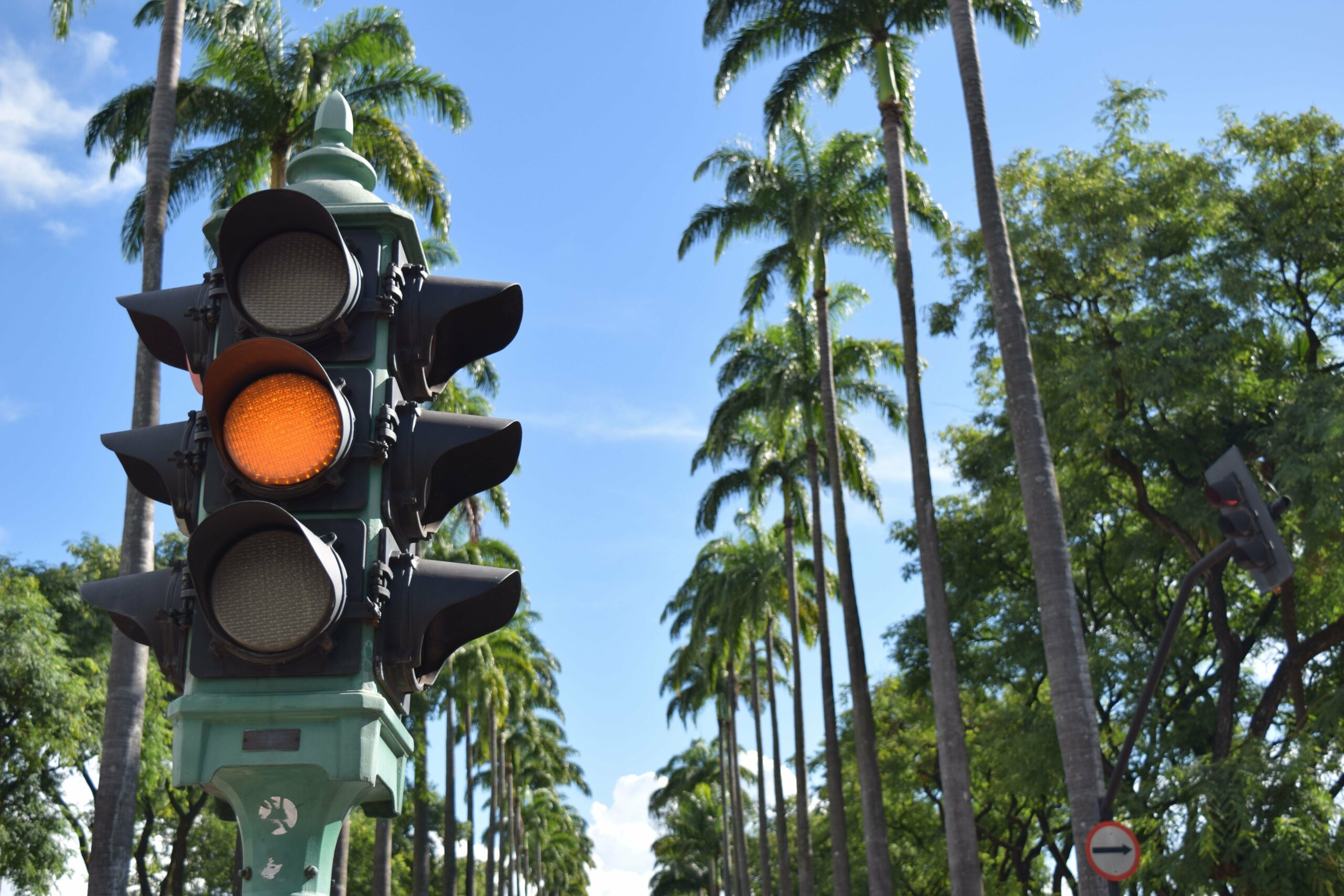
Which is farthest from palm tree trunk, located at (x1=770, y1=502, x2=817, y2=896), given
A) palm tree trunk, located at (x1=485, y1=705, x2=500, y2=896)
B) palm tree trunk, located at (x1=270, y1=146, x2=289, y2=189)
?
palm tree trunk, located at (x1=270, y1=146, x2=289, y2=189)

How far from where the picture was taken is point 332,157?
3.57m

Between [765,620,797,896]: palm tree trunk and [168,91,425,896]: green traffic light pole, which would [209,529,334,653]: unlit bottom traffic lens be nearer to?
[168,91,425,896]: green traffic light pole

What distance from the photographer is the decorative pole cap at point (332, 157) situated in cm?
356

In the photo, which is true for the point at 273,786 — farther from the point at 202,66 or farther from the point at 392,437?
the point at 202,66

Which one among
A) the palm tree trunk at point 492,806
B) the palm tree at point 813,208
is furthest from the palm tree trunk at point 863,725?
the palm tree trunk at point 492,806

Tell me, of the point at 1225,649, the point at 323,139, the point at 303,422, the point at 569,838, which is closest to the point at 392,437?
the point at 303,422

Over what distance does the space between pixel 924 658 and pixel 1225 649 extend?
7.90m

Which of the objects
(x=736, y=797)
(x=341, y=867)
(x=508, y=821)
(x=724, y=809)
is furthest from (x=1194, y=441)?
(x=508, y=821)

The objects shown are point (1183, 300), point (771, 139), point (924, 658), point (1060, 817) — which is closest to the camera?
point (1183, 300)

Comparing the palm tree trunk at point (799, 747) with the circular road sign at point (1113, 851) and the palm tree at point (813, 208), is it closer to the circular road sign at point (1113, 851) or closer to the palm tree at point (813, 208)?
the palm tree at point (813, 208)

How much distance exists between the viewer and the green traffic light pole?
2727 millimetres

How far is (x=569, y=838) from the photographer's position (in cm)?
12238

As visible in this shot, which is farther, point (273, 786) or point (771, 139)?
point (771, 139)

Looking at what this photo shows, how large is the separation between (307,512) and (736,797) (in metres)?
60.5
